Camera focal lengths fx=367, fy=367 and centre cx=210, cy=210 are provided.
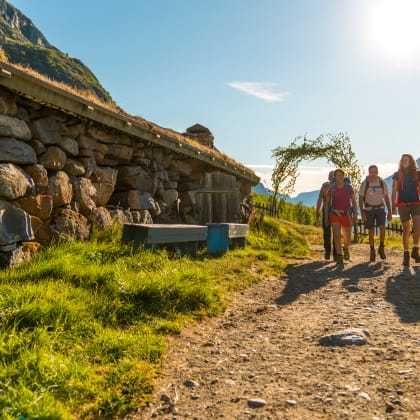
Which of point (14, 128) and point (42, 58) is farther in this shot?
point (42, 58)

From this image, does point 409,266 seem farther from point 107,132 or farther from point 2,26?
point 2,26

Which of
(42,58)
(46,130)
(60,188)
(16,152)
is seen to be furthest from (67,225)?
(42,58)

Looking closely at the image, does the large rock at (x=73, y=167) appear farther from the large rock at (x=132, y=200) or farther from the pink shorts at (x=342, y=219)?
the pink shorts at (x=342, y=219)

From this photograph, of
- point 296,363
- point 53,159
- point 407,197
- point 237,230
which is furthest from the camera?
point 237,230

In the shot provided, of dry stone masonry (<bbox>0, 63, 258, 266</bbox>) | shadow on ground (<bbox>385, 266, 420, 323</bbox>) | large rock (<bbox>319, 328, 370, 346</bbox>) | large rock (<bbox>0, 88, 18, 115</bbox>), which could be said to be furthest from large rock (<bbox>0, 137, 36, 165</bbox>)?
shadow on ground (<bbox>385, 266, 420, 323</bbox>)

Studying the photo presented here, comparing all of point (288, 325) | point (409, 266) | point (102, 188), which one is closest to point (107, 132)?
point (102, 188)

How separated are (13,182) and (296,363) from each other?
359 centimetres

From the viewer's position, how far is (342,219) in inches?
295

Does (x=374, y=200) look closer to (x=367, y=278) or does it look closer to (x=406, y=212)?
(x=406, y=212)

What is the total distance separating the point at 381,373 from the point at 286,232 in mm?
9268

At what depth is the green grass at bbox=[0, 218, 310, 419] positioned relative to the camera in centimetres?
216

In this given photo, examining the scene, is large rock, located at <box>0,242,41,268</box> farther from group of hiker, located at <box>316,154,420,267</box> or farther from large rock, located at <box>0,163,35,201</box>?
group of hiker, located at <box>316,154,420,267</box>

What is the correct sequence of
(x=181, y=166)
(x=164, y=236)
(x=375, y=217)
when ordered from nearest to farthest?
(x=164, y=236)
(x=375, y=217)
(x=181, y=166)

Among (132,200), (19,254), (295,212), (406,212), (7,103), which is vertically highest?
(7,103)
